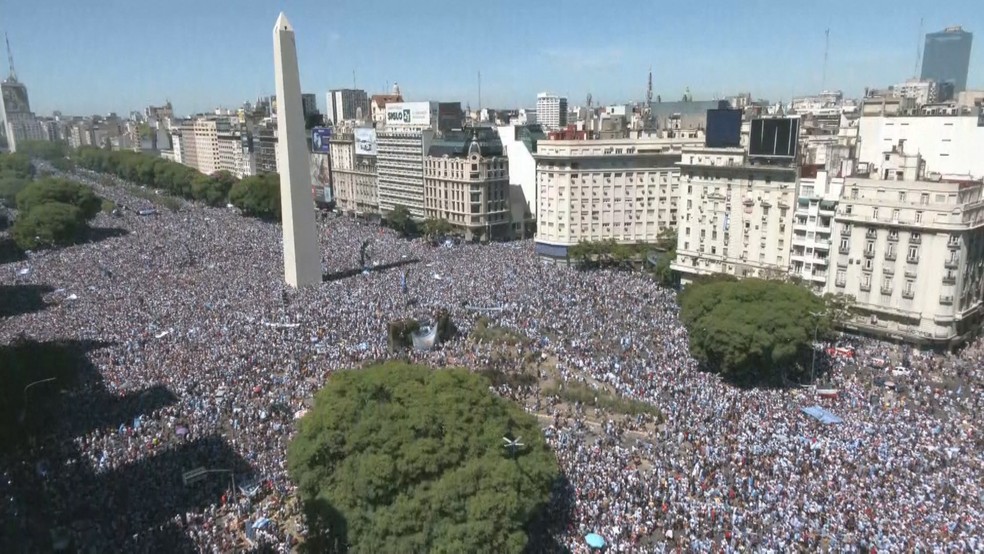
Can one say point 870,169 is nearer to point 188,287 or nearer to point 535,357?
point 535,357

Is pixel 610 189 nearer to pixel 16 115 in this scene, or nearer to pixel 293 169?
pixel 293 169

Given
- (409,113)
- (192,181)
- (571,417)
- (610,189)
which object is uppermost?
(409,113)

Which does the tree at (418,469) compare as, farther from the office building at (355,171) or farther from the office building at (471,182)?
the office building at (355,171)

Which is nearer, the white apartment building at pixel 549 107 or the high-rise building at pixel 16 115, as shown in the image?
the high-rise building at pixel 16 115

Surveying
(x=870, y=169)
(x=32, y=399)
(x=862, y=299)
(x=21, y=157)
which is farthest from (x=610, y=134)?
(x=21, y=157)

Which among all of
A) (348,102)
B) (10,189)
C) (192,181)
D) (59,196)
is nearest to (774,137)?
(59,196)

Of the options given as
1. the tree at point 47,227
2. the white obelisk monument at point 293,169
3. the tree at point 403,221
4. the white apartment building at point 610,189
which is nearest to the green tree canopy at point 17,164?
the tree at point 47,227
